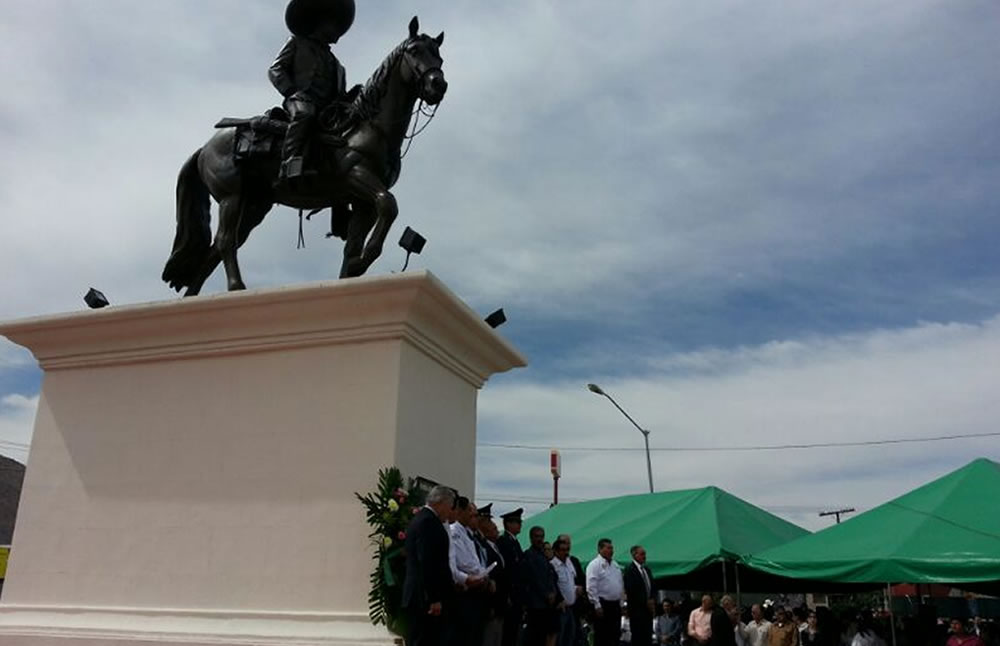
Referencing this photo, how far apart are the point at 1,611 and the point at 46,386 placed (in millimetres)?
1637

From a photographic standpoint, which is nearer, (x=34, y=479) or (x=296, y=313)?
(x=296, y=313)

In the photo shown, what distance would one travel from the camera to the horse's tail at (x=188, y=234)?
754cm

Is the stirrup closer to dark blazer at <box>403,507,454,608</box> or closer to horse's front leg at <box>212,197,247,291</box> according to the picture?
horse's front leg at <box>212,197,247,291</box>

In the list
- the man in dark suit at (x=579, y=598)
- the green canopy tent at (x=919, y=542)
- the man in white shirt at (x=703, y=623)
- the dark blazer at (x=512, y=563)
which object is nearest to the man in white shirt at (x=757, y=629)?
the man in white shirt at (x=703, y=623)

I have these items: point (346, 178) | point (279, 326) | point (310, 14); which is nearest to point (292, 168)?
point (346, 178)

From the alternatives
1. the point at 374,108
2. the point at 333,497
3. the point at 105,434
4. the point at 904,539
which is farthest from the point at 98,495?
the point at 904,539

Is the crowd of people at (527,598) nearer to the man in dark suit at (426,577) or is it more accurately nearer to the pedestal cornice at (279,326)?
the man in dark suit at (426,577)

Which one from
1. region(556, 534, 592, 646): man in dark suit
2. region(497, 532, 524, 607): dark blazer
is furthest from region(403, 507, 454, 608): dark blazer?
region(556, 534, 592, 646): man in dark suit

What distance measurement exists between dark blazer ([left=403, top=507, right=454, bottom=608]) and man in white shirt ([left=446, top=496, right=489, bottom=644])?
0.20 meters

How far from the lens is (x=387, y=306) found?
18.9 feet

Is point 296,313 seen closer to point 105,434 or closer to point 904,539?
point 105,434

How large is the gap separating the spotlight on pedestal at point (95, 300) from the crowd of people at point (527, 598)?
326cm

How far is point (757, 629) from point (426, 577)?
12373 mm

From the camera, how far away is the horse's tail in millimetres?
7543
